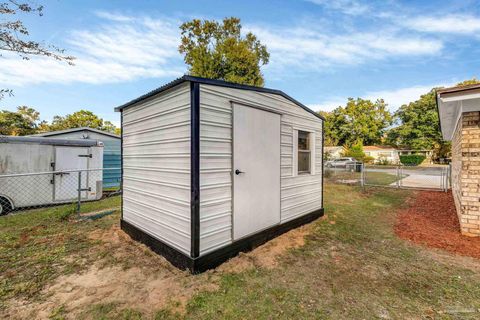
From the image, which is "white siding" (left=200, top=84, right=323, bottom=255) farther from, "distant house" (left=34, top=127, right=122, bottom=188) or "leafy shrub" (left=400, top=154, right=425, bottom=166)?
"leafy shrub" (left=400, top=154, right=425, bottom=166)

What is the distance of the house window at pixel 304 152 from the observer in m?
4.79

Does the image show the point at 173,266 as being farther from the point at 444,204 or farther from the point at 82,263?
the point at 444,204

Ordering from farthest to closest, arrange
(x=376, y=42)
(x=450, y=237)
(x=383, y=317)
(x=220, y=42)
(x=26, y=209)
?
(x=220, y=42), (x=376, y=42), (x=26, y=209), (x=450, y=237), (x=383, y=317)

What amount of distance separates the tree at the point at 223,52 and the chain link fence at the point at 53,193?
16605 millimetres

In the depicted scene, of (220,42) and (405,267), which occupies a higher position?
(220,42)

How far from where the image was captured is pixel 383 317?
2.00 meters

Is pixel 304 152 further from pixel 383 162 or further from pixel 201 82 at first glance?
pixel 383 162

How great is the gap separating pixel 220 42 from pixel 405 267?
25.4 meters

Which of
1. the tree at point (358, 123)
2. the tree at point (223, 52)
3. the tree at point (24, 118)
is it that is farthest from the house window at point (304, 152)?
the tree at point (358, 123)

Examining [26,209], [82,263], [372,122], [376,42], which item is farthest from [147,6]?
[372,122]

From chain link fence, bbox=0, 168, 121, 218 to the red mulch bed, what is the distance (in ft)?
24.5

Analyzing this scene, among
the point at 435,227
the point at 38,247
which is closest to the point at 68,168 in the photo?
the point at 38,247

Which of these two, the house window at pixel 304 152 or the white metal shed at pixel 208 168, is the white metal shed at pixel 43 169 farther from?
the house window at pixel 304 152

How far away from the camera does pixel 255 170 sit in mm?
3518
